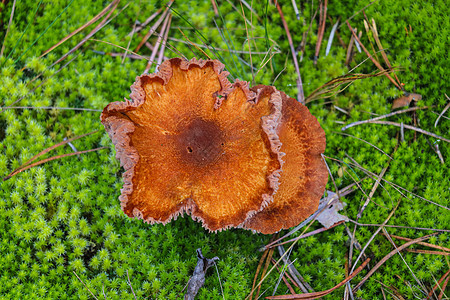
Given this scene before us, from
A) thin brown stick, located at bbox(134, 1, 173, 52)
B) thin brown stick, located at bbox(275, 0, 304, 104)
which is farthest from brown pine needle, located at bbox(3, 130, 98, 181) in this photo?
thin brown stick, located at bbox(275, 0, 304, 104)

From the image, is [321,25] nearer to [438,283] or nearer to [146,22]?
[146,22]

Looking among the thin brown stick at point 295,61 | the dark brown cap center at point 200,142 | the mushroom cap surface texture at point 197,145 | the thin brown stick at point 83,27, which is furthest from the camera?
the thin brown stick at point 295,61

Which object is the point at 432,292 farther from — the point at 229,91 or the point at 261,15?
the point at 261,15

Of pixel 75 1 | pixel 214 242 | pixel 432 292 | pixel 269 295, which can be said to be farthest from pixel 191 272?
pixel 75 1

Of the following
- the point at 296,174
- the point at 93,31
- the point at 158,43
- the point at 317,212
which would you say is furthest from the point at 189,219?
the point at 93,31

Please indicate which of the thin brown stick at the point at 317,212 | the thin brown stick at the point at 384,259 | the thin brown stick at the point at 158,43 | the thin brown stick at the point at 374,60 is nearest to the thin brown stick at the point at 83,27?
the thin brown stick at the point at 158,43

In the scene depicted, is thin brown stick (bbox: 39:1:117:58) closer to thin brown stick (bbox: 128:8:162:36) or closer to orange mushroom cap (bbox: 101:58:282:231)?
thin brown stick (bbox: 128:8:162:36)

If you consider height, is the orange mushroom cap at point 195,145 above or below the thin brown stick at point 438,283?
above

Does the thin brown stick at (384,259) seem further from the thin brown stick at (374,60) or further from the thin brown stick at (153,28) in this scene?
the thin brown stick at (153,28)
